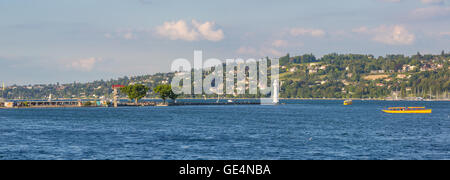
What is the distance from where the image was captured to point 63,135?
257ft

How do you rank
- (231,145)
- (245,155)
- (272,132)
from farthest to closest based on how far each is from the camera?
1. (272,132)
2. (231,145)
3. (245,155)
